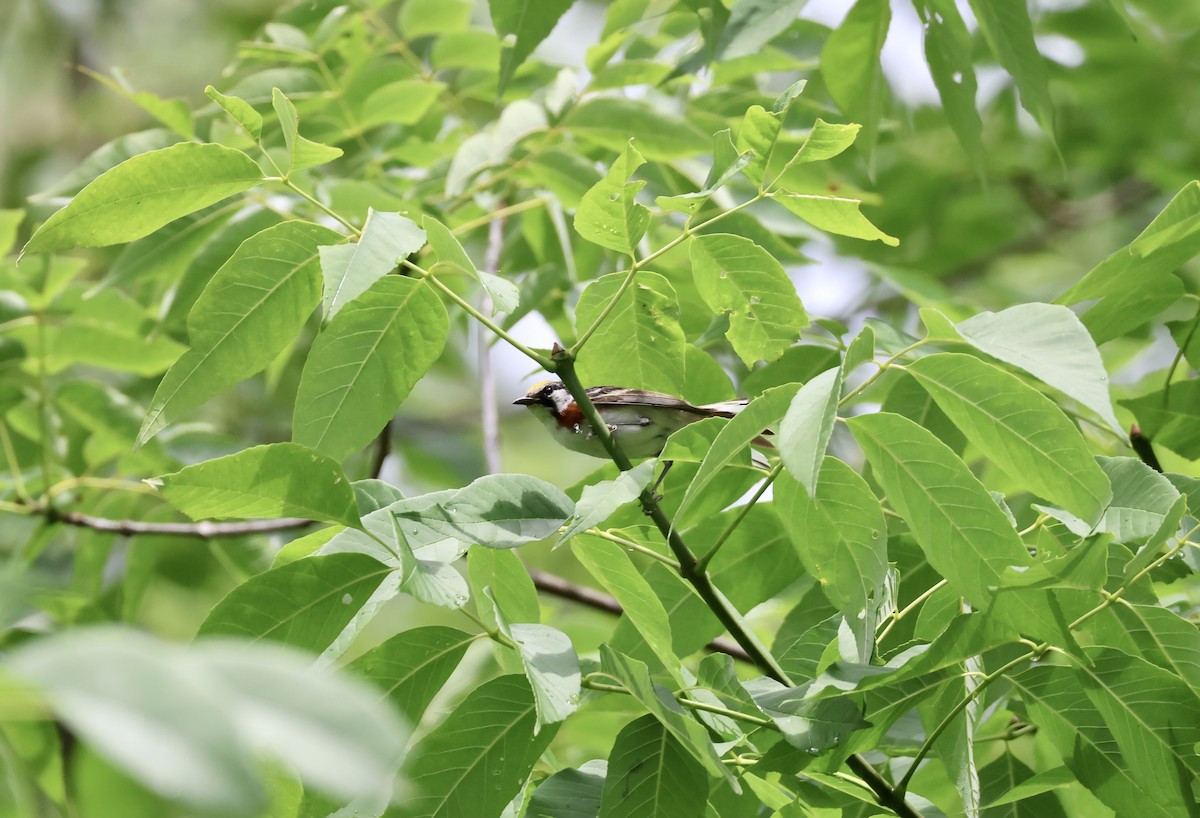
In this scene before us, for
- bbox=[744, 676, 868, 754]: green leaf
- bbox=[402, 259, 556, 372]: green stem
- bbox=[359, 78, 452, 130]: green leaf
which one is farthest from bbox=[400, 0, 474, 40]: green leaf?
bbox=[744, 676, 868, 754]: green leaf

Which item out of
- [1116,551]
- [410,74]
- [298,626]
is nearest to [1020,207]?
[410,74]

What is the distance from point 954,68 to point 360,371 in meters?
1.82

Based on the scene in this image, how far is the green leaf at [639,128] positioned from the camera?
3469 mm

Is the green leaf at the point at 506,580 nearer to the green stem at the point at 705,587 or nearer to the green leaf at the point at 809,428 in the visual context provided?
the green stem at the point at 705,587

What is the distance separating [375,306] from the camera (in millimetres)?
1977

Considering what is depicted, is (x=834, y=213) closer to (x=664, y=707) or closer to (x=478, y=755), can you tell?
(x=664, y=707)

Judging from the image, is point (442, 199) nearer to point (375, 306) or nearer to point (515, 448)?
point (375, 306)

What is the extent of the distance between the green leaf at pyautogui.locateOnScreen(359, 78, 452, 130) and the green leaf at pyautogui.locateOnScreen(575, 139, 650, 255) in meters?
2.07

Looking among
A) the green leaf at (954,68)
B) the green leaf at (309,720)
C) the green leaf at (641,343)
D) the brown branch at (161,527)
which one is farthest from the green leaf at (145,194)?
the brown branch at (161,527)

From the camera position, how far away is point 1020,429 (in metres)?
1.75

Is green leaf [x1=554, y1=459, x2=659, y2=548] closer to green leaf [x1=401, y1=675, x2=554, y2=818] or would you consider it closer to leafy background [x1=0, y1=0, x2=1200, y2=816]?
leafy background [x1=0, y1=0, x2=1200, y2=816]

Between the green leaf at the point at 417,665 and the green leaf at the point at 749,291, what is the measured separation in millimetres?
843

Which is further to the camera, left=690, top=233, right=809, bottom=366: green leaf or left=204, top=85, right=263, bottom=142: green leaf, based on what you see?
left=690, top=233, right=809, bottom=366: green leaf

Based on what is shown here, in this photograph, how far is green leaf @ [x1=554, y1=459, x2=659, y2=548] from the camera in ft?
5.23
